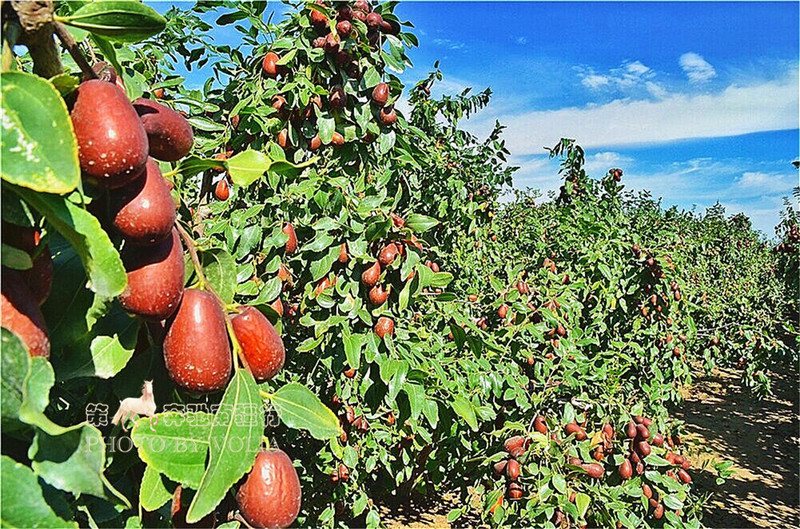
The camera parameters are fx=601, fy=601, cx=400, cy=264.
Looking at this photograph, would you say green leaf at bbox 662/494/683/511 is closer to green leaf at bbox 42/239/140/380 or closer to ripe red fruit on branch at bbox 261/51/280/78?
ripe red fruit on branch at bbox 261/51/280/78

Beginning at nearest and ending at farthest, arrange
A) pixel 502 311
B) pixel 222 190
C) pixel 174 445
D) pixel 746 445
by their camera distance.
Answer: pixel 174 445, pixel 222 190, pixel 502 311, pixel 746 445

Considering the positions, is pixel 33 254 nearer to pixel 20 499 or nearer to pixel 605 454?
pixel 20 499

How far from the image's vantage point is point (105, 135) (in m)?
0.50

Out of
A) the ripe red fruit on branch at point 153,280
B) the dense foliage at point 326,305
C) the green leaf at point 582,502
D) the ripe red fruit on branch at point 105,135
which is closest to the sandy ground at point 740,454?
the dense foliage at point 326,305

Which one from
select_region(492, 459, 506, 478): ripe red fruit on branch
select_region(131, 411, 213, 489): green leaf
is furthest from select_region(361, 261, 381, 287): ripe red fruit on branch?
select_region(492, 459, 506, 478): ripe red fruit on branch

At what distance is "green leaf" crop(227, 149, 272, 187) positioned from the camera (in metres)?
0.73

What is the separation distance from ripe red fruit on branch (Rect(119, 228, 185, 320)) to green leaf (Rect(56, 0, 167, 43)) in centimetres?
21

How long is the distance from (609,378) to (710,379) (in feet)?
25.2

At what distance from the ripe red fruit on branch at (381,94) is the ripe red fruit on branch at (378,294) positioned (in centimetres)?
58

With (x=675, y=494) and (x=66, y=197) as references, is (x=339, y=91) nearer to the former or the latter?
(x=66, y=197)

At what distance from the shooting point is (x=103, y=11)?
1.83 ft

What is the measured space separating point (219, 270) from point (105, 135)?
28cm

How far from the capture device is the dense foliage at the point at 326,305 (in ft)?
1.65

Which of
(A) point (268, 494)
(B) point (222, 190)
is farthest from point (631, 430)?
(A) point (268, 494)
